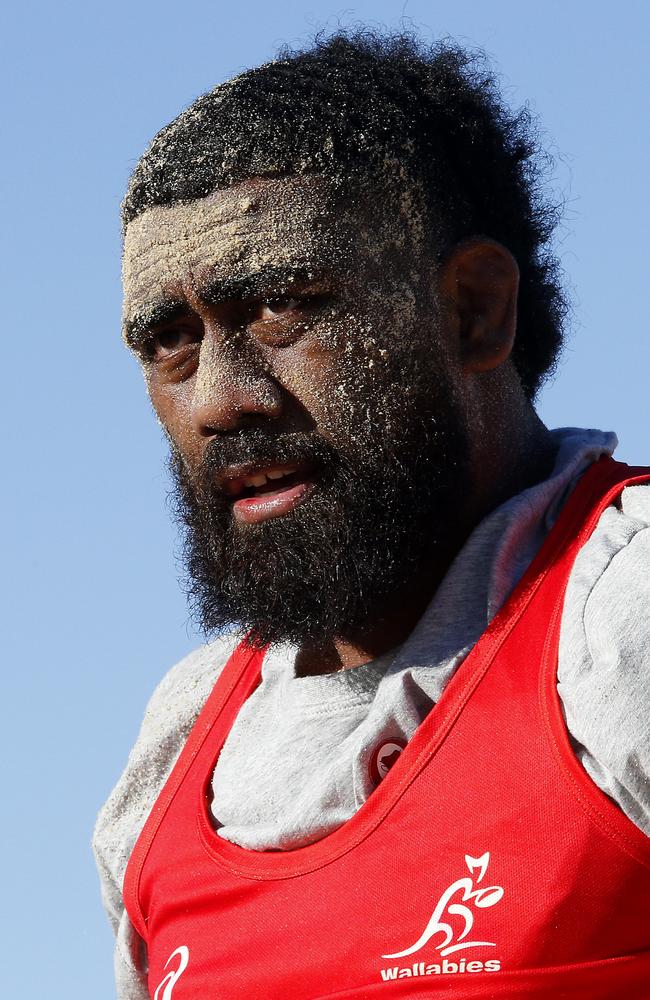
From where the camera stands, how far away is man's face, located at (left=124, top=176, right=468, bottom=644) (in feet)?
11.0

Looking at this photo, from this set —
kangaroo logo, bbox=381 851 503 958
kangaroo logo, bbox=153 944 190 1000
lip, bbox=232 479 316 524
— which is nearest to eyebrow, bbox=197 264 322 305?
lip, bbox=232 479 316 524

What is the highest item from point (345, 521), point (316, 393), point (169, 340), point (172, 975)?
point (169, 340)

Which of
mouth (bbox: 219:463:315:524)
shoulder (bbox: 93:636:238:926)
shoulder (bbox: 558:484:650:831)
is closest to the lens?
shoulder (bbox: 558:484:650:831)

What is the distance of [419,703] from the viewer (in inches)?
123

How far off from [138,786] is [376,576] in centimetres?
98

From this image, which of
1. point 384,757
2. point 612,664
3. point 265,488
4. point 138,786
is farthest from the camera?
point 138,786

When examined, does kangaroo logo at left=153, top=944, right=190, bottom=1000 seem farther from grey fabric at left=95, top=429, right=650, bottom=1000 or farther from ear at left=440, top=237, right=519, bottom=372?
ear at left=440, top=237, right=519, bottom=372

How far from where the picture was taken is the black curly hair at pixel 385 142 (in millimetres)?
3471

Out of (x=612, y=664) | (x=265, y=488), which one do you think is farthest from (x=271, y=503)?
(x=612, y=664)

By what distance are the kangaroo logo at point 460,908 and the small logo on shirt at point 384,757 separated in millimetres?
287

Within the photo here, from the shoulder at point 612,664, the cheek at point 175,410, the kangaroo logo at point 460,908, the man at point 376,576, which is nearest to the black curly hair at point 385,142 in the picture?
the man at point 376,576

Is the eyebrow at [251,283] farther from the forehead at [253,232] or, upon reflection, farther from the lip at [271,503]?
the lip at [271,503]

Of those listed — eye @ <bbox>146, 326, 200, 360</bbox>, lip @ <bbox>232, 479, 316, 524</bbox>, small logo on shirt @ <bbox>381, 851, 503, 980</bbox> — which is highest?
eye @ <bbox>146, 326, 200, 360</bbox>

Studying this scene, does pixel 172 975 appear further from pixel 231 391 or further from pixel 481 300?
pixel 481 300
